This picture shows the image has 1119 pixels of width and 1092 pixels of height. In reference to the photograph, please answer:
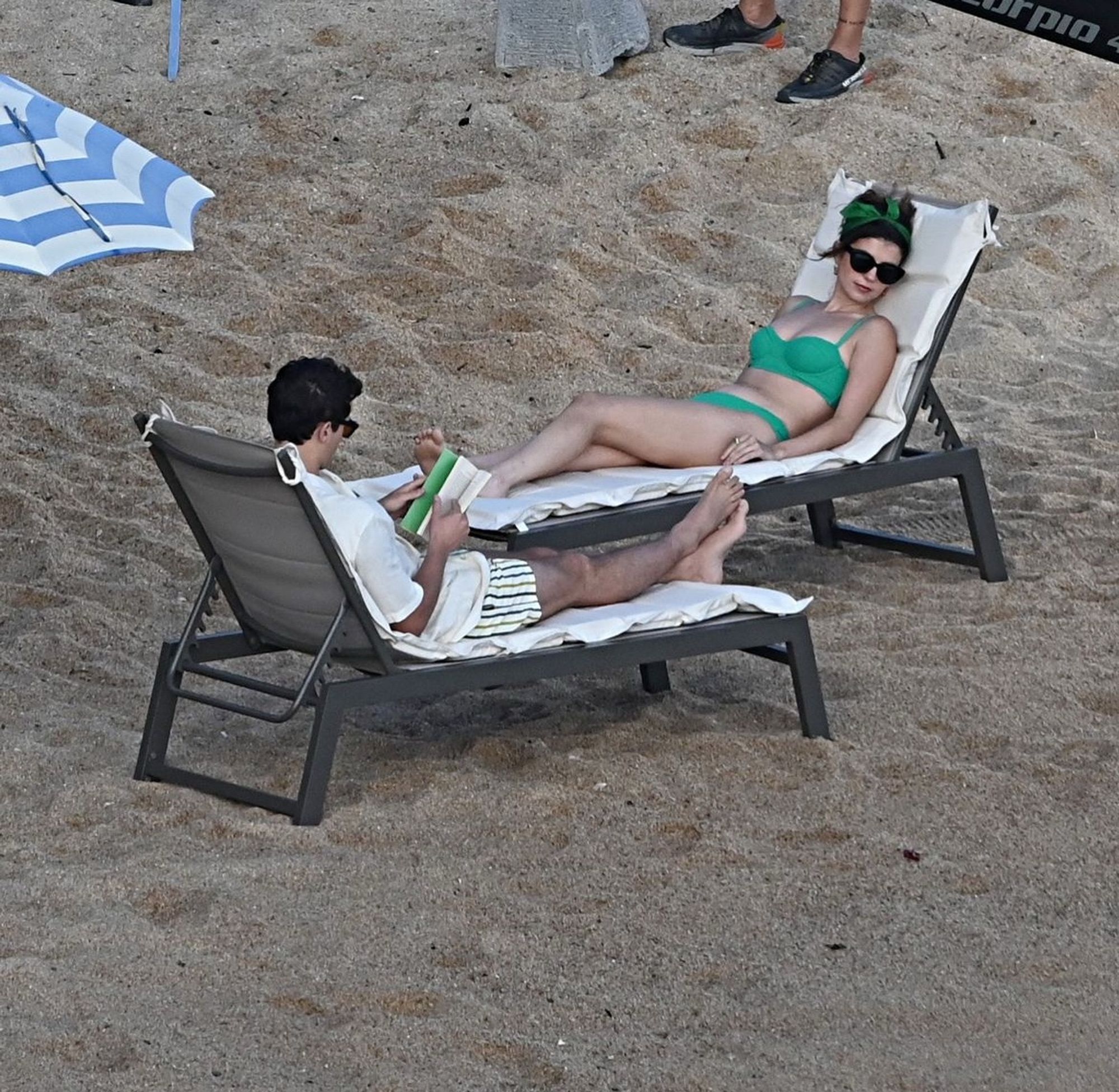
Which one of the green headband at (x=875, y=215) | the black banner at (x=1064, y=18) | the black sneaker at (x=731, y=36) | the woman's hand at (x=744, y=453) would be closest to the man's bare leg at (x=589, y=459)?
the woman's hand at (x=744, y=453)

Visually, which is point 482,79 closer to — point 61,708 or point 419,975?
point 61,708

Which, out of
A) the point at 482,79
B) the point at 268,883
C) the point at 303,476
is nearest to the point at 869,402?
the point at 303,476

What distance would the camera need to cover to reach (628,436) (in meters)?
5.30

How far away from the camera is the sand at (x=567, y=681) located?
3250 mm

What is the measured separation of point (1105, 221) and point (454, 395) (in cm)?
325

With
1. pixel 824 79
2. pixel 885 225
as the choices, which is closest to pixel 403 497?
pixel 885 225

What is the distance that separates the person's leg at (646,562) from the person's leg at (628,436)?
510 mm

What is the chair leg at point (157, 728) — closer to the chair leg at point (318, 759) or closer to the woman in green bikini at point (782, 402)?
the chair leg at point (318, 759)

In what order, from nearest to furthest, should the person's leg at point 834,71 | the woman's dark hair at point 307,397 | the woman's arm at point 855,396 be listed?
the woman's dark hair at point 307,397 < the woman's arm at point 855,396 < the person's leg at point 834,71

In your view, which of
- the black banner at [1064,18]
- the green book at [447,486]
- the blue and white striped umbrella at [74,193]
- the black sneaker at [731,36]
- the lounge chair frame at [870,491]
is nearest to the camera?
the black banner at [1064,18]

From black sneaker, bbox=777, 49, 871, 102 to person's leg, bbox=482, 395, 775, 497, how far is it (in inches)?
156

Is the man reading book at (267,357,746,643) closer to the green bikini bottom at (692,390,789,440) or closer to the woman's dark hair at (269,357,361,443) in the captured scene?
the woman's dark hair at (269,357,361,443)

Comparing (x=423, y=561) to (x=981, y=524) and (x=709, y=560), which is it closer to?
(x=709, y=560)

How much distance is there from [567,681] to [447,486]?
0.95 metres
